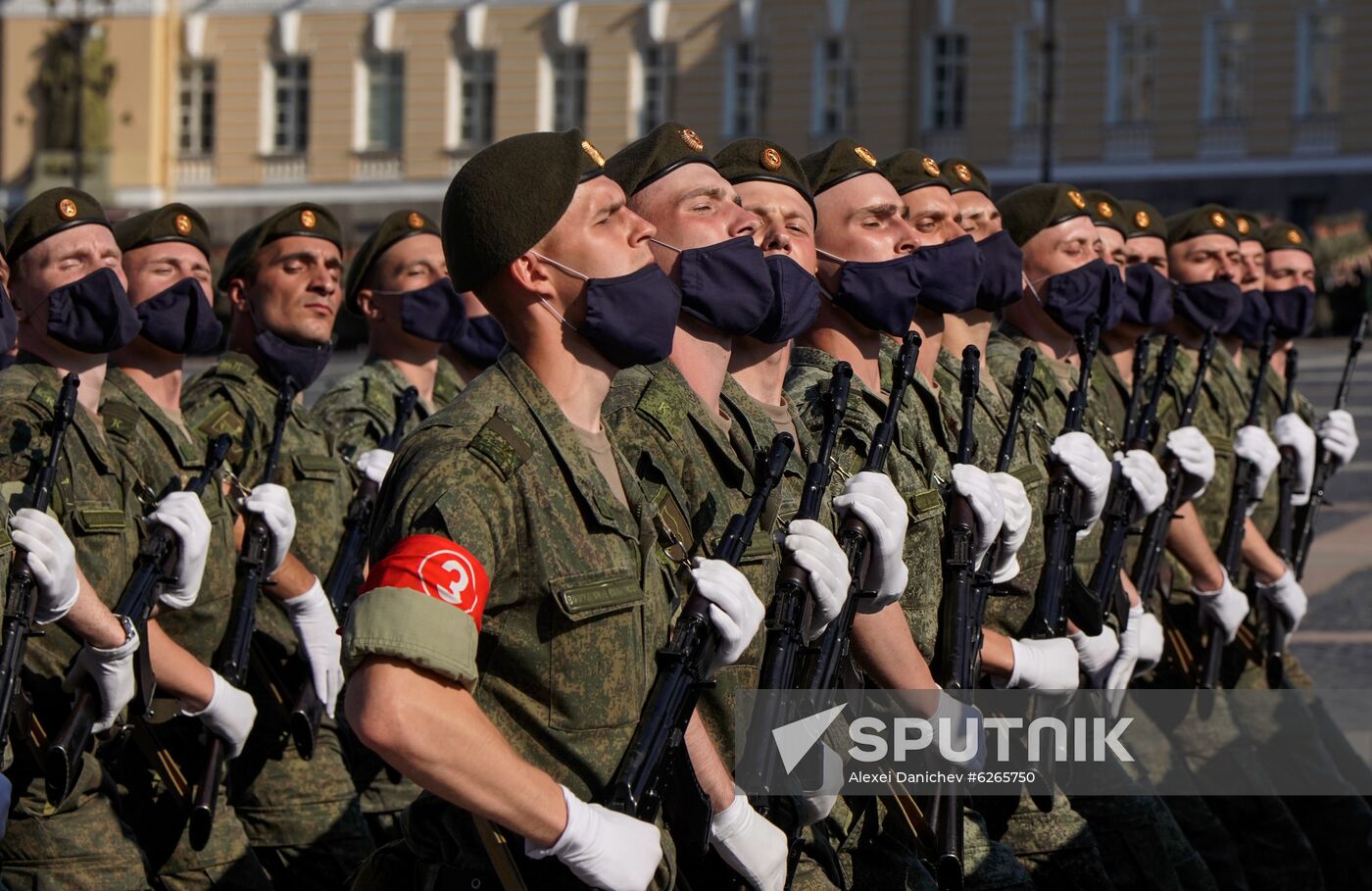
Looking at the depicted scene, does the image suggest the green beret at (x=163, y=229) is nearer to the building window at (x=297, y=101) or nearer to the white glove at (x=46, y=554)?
the white glove at (x=46, y=554)

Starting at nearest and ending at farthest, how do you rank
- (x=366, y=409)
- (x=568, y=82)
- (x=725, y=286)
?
1. (x=725, y=286)
2. (x=366, y=409)
3. (x=568, y=82)

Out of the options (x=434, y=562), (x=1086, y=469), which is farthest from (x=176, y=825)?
(x=434, y=562)

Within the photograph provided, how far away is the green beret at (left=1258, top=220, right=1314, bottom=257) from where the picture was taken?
10.5m

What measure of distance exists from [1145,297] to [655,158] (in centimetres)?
388

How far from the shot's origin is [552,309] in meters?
4.32

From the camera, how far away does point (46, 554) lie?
5.07 meters

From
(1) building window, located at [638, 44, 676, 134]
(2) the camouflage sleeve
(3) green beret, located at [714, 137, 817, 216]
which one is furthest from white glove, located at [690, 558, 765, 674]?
(1) building window, located at [638, 44, 676, 134]

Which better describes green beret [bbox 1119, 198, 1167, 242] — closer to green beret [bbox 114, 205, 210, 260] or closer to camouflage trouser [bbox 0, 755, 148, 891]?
green beret [bbox 114, 205, 210, 260]

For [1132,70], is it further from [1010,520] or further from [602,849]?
[602,849]

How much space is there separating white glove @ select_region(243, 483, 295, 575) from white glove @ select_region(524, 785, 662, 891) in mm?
2980

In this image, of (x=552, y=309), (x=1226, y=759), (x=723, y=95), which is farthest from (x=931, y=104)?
(x=552, y=309)

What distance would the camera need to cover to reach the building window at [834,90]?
43562 millimetres

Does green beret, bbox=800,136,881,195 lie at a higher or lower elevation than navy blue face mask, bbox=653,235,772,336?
higher

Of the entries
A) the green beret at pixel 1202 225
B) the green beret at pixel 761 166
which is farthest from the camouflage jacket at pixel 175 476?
the green beret at pixel 1202 225
